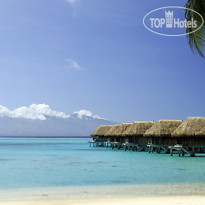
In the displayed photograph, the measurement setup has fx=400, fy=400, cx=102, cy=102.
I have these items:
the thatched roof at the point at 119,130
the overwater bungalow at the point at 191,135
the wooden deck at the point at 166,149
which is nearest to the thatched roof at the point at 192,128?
the overwater bungalow at the point at 191,135

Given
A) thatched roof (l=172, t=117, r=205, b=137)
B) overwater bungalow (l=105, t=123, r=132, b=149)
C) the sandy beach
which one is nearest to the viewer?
the sandy beach

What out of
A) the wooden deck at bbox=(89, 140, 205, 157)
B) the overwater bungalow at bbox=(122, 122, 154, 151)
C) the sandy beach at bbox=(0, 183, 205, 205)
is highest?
the overwater bungalow at bbox=(122, 122, 154, 151)

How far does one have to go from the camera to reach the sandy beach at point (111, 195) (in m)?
11.1

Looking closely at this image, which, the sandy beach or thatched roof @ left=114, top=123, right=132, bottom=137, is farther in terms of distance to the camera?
thatched roof @ left=114, top=123, right=132, bottom=137

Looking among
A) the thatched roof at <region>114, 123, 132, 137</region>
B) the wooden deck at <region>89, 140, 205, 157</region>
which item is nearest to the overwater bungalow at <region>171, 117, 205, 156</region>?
the wooden deck at <region>89, 140, 205, 157</region>

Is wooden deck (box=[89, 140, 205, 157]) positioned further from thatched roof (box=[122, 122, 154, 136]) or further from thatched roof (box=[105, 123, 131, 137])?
thatched roof (box=[105, 123, 131, 137])

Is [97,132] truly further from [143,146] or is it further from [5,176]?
[5,176]

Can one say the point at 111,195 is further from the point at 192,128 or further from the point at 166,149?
the point at 166,149

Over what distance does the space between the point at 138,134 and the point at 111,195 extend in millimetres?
28370

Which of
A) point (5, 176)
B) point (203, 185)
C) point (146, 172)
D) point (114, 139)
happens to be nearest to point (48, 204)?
point (203, 185)

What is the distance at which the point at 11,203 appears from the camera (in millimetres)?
11234

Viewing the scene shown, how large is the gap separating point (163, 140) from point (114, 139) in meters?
16.2

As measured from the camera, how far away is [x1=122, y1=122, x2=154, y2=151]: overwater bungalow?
41312 millimetres

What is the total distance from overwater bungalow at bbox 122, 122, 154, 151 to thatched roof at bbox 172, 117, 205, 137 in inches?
413
